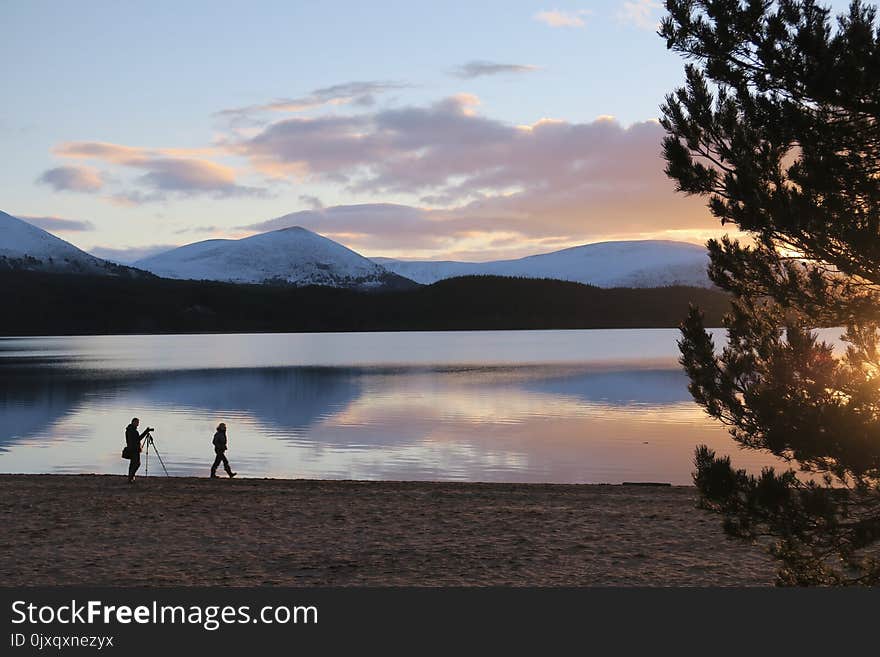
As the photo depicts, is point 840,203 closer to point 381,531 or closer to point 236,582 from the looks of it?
point 236,582

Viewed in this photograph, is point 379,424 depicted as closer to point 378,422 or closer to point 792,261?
point 378,422

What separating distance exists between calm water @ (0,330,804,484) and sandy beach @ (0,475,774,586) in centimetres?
859

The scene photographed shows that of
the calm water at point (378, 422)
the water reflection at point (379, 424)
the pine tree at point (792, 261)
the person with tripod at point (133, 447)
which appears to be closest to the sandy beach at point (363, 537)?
the person with tripod at point (133, 447)

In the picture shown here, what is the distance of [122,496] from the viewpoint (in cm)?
2267

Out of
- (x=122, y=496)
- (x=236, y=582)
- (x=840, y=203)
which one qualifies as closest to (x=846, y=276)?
(x=840, y=203)

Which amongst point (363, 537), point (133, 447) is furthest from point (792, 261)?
point (133, 447)

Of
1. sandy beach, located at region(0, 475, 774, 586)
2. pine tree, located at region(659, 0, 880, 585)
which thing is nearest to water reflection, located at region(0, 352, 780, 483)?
sandy beach, located at region(0, 475, 774, 586)

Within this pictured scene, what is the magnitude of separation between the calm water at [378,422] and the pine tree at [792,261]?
2090 cm

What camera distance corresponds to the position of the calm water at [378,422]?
34.0m

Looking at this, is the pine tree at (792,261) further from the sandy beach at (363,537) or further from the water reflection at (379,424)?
the water reflection at (379,424)

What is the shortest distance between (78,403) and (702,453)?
191ft

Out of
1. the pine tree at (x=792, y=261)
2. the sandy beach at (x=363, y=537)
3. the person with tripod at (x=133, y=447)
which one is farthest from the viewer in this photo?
the person with tripod at (x=133, y=447)

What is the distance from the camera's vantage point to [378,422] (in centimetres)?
5019

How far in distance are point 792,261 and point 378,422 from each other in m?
41.5
